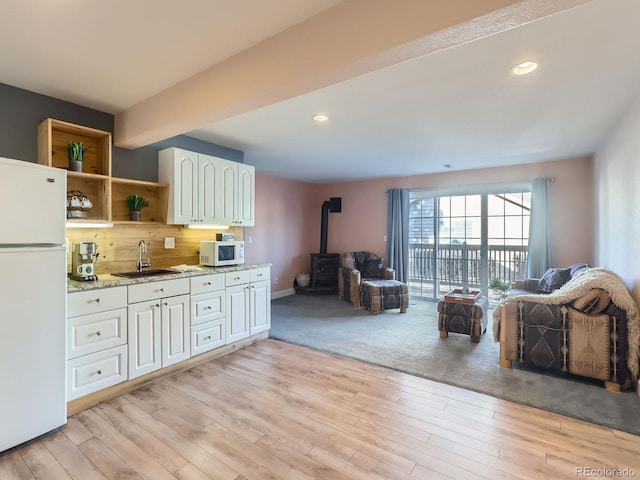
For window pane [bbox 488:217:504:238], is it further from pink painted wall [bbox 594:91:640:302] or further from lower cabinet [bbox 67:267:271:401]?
lower cabinet [bbox 67:267:271:401]

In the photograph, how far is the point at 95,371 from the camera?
7.91ft

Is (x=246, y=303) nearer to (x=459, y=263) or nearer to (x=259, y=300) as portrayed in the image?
(x=259, y=300)

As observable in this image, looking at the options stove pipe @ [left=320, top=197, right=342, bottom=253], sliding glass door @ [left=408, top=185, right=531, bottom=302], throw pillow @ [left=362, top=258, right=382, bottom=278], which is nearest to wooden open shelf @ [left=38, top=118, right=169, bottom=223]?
throw pillow @ [left=362, top=258, right=382, bottom=278]

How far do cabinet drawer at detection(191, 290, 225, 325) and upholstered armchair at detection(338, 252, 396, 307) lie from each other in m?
2.78

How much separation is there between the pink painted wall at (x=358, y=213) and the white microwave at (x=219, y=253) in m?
1.99

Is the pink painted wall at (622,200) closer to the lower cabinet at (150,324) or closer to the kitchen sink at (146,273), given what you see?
the lower cabinet at (150,324)

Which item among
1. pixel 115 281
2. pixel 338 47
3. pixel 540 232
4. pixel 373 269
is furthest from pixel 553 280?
pixel 115 281

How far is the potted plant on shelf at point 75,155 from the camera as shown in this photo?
2.67 metres

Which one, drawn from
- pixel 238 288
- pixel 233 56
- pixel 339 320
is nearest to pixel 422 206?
pixel 339 320

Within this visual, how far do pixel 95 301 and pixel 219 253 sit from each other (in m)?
1.35

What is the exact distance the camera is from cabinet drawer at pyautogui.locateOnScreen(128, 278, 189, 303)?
2635mm

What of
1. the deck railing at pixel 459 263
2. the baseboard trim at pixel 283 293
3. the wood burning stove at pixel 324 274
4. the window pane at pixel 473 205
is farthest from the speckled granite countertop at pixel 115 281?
the window pane at pixel 473 205

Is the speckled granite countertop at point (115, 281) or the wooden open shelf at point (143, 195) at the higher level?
the wooden open shelf at point (143, 195)

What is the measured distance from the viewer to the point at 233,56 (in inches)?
81.8
